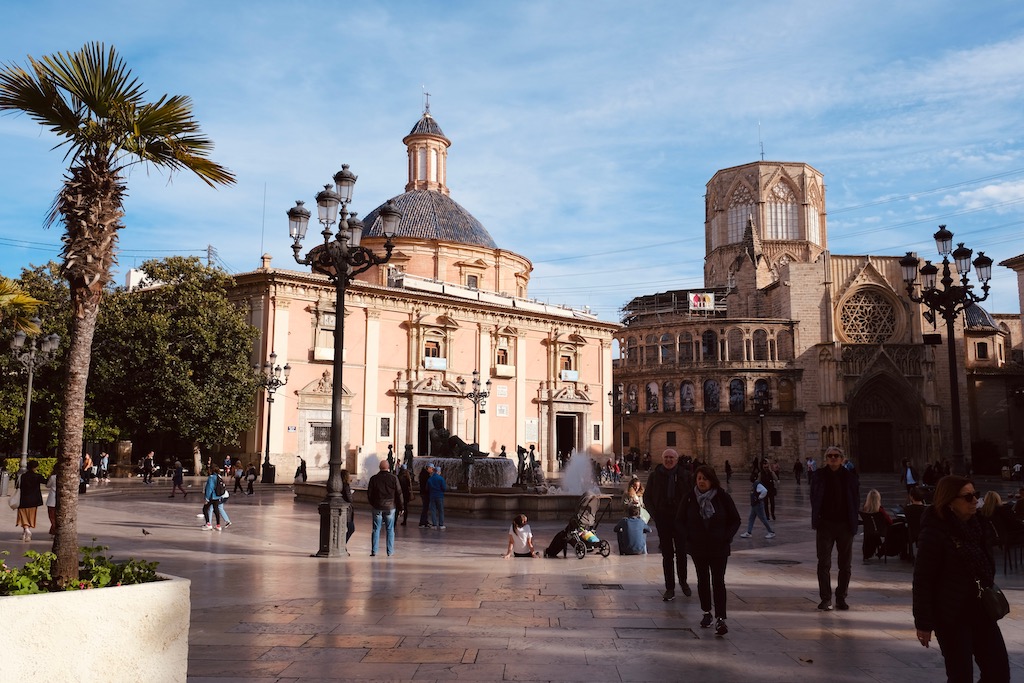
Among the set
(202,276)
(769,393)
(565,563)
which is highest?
(202,276)

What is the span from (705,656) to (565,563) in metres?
5.48

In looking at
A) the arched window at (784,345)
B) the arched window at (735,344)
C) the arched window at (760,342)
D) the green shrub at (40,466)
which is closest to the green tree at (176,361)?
the green shrub at (40,466)

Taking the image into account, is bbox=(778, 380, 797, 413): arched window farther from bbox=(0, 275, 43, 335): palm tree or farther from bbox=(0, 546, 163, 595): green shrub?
bbox=(0, 546, 163, 595): green shrub

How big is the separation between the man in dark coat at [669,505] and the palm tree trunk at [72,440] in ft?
16.7

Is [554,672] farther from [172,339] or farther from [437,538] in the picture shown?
[172,339]

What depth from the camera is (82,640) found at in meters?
4.03

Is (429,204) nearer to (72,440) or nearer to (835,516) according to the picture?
(835,516)

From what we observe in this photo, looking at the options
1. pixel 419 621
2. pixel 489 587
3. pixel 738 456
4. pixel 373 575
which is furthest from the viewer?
pixel 738 456

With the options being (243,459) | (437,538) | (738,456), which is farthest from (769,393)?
(437,538)

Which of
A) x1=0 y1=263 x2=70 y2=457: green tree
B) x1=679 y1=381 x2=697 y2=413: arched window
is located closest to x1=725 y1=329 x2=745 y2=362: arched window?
x1=679 y1=381 x2=697 y2=413: arched window

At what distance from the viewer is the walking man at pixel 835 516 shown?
24.4 feet

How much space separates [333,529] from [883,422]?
4935 cm

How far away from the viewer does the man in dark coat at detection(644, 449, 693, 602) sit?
26.1ft

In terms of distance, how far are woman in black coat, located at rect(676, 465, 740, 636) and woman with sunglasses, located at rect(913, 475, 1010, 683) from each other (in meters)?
2.51
